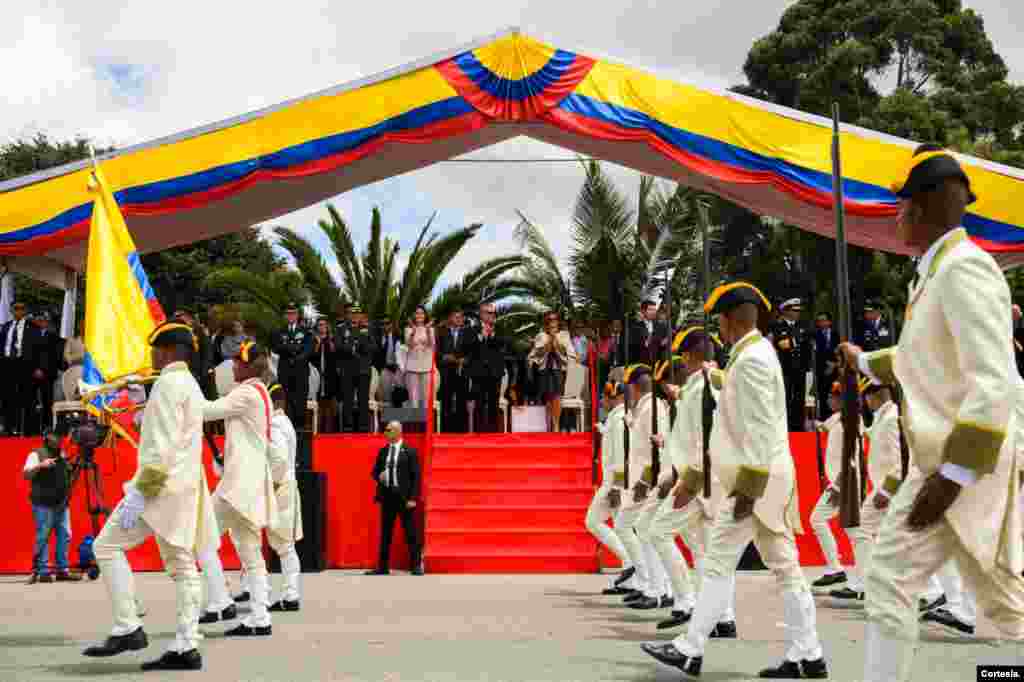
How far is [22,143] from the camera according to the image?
46.3 meters

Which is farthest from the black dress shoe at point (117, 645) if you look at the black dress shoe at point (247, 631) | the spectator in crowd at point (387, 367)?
the spectator in crowd at point (387, 367)

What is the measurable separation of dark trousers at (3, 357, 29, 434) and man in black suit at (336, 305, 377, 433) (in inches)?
172

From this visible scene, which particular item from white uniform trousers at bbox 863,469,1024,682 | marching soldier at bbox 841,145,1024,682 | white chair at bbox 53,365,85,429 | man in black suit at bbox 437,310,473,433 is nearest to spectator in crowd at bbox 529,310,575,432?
man in black suit at bbox 437,310,473,433

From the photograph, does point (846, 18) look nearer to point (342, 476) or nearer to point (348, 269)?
point (348, 269)

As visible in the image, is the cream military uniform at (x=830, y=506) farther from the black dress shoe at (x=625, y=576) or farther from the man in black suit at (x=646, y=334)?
the man in black suit at (x=646, y=334)

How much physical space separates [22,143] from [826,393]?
37.6 meters

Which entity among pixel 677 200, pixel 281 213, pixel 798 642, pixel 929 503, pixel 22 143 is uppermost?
pixel 22 143

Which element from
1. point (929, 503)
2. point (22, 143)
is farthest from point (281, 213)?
point (22, 143)

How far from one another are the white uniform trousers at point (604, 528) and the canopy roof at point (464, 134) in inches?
189

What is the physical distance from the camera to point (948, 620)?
9602 mm

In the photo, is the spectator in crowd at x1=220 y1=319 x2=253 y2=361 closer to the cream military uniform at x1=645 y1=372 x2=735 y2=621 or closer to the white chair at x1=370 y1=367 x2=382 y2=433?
the white chair at x1=370 y1=367 x2=382 y2=433

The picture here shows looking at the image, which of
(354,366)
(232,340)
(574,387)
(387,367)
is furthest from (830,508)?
(232,340)

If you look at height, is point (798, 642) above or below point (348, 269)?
below

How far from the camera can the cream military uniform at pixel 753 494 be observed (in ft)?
21.9
